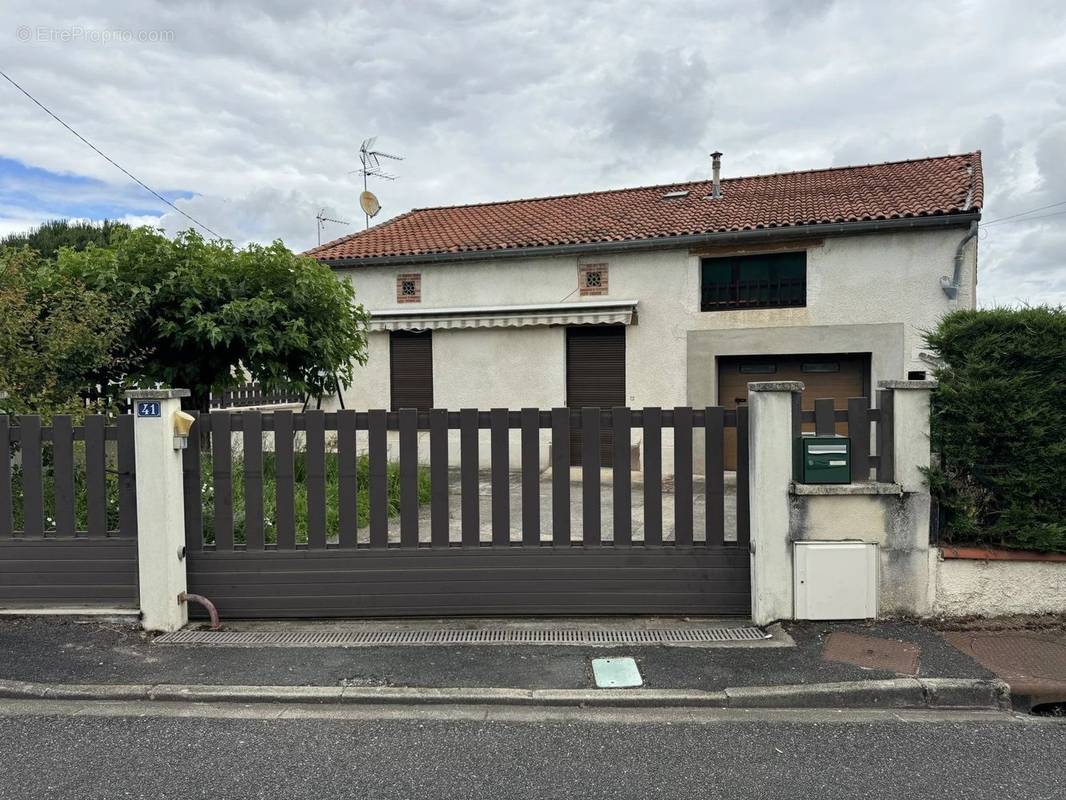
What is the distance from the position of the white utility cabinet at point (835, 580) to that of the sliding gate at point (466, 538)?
0.40 m

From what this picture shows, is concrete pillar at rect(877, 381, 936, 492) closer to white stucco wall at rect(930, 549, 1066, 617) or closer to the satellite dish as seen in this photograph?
white stucco wall at rect(930, 549, 1066, 617)

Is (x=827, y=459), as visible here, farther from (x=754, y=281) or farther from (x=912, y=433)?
(x=754, y=281)

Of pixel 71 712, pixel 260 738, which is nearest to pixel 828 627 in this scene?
pixel 260 738

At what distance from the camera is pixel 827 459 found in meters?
4.70

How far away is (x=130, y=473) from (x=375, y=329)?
8.46m

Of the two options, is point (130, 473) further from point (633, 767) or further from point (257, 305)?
point (633, 767)

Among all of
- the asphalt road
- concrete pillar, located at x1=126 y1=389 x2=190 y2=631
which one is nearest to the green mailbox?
the asphalt road

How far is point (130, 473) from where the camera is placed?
4.89 metres

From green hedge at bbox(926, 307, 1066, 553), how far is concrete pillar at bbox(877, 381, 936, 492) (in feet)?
0.31

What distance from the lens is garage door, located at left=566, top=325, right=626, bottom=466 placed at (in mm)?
12461

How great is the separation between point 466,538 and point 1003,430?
3.80 m

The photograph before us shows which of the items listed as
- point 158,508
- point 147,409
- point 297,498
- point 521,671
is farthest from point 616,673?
point 297,498

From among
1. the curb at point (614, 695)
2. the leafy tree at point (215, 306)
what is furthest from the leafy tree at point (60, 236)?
the curb at point (614, 695)

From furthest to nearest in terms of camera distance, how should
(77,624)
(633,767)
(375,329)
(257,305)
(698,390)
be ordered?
(375,329) → (698,390) → (257,305) → (77,624) → (633,767)
